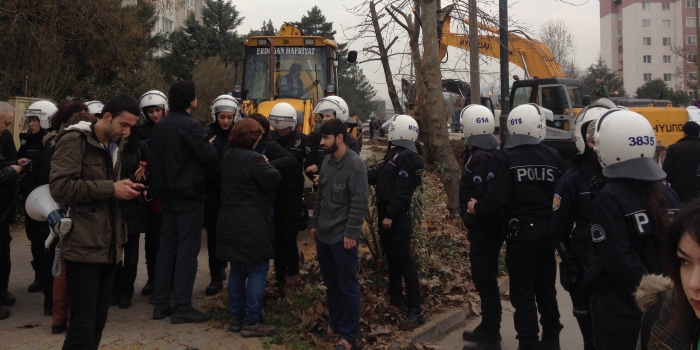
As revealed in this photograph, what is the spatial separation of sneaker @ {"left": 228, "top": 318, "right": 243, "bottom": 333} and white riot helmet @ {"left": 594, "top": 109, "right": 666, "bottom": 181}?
3.56 metres

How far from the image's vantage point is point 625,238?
3346mm

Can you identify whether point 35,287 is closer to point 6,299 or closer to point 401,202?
point 6,299

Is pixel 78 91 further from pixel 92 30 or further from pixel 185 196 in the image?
pixel 185 196

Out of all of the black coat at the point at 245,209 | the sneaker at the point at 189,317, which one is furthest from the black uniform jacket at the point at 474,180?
the sneaker at the point at 189,317

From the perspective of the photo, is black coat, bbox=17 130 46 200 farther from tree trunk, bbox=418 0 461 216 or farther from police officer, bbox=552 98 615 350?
tree trunk, bbox=418 0 461 216

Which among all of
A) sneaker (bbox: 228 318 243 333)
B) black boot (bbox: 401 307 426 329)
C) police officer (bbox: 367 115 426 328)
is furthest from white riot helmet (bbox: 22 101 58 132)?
black boot (bbox: 401 307 426 329)

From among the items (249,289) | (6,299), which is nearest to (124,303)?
(6,299)

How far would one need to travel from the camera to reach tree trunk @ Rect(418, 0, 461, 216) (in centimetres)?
1004

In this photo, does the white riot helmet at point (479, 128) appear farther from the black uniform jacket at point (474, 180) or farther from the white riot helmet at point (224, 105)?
the white riot helmet at point (224, 105)

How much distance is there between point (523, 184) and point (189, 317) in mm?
3341

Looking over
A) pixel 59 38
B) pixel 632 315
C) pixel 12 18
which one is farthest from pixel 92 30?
pixel 632 315

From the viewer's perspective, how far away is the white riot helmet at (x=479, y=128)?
600 centimetres

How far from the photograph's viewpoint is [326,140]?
5.32 meters

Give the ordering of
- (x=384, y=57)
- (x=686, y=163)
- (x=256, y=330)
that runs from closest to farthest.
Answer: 1. (x=256, y=330)
2. (x=686, y=163)
3. (x=384, y=57)
